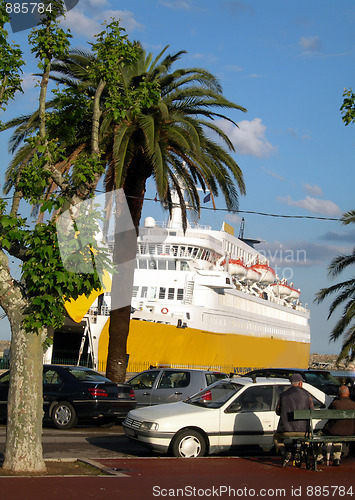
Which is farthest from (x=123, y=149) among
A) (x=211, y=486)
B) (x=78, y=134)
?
(x=211, y=486)

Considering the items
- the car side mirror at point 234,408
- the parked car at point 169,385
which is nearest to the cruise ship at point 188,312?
the parked car at point 169,385

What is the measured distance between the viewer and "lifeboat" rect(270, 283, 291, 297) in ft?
221

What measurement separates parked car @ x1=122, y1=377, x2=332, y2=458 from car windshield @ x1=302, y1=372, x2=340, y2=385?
3.71 meters

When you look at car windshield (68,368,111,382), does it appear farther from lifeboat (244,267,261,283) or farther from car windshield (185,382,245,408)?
lifeboat (244,267,261,283)

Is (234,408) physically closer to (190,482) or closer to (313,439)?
(313,439)

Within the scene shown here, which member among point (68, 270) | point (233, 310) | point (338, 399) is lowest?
point (338, 399)

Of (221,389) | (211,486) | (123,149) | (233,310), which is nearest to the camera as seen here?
(211,486)

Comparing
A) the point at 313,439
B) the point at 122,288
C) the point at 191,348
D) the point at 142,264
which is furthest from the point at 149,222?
the point at 313,439

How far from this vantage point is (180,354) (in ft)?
120

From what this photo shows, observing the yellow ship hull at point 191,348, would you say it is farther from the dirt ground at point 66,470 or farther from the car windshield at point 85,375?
the dirt ground at point 66,470

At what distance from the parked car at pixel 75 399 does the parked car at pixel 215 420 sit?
11.4ft

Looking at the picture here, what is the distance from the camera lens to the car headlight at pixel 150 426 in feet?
33.2

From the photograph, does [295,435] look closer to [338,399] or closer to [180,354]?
[338,399]

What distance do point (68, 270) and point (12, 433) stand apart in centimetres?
207
